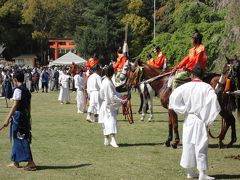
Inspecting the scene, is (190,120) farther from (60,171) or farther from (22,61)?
(22,61)

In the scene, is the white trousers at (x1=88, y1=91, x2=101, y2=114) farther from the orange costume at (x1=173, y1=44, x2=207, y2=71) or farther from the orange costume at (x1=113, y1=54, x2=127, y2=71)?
the orange costume at (x1=173, y1=44, x2=207, y2=71)

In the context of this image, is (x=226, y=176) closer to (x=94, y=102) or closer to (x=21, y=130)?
(x=21, y=130)

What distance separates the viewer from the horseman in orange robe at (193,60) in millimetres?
12430

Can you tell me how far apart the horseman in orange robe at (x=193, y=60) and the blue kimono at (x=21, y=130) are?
4.32m

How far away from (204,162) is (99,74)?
10015 mm

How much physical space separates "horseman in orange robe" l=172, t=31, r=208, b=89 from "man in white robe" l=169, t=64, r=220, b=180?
3480 mm

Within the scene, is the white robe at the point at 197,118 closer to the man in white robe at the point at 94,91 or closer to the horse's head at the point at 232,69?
the horse's head at the point at 232,69

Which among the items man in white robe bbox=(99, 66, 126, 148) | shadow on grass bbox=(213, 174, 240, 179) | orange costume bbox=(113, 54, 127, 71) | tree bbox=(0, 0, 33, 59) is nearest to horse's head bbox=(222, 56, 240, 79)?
man in white robe bbox=(99, 66, 126, 148)

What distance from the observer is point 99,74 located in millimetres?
18422

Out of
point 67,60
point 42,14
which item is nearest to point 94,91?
point 67,60

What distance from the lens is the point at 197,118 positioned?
351 inches

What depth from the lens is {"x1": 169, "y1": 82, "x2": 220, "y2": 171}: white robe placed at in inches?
346

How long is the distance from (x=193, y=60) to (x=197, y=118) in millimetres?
3859

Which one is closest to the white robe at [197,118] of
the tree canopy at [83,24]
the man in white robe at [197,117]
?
the man in white robe at [197,117]
